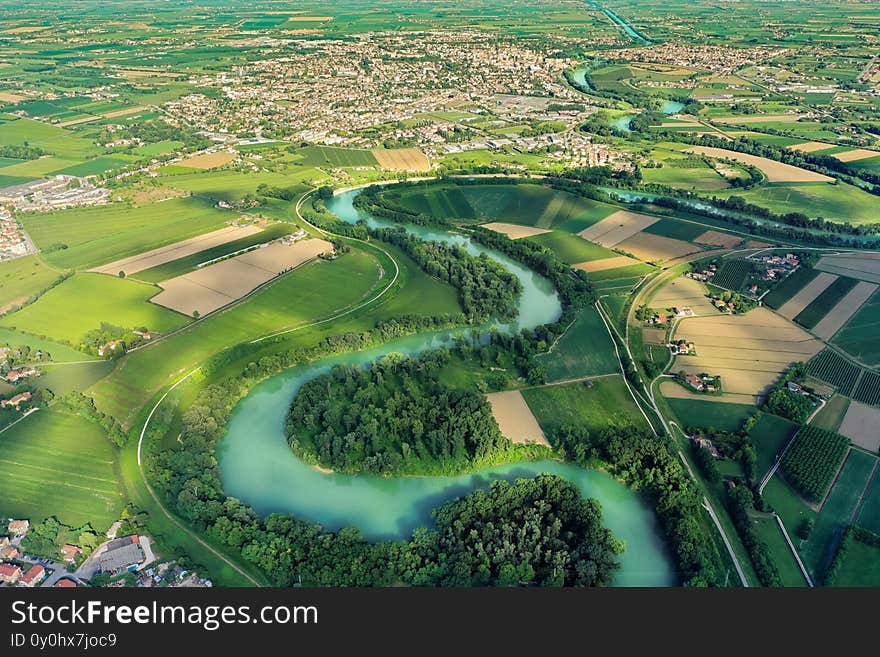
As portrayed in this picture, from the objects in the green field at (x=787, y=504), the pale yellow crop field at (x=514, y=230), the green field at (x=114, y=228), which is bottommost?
the green field at (x=787, y=504)

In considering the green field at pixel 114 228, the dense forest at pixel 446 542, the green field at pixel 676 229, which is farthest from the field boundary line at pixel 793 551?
the green field at pixel 114 228

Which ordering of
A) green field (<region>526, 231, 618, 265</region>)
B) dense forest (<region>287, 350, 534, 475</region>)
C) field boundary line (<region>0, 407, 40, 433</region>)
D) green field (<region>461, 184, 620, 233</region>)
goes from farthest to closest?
green field (<region>461, 184, 620, 233</region>) → green field (<region>526, 231, 618, 265</region>) → field boundary line (<region>0, 407, 40, 433</region>) → dense forest (<region>287, 350, 534, 475</region>)

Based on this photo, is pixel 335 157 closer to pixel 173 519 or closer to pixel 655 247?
pixel 655 247

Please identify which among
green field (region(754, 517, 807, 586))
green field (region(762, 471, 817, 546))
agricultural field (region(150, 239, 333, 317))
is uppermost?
agricultural field (region(150, 239, 333, 317))

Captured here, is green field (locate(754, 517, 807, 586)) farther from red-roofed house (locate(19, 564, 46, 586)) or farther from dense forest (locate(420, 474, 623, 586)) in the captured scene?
red-roofed house (locate(19, 564, 46, 586))

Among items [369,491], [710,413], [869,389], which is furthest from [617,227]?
[369,491]

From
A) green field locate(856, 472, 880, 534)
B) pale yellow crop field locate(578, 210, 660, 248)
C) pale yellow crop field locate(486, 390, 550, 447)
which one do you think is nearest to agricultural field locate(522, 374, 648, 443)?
pale yellow crop field locate(486, 390, 550, 447)

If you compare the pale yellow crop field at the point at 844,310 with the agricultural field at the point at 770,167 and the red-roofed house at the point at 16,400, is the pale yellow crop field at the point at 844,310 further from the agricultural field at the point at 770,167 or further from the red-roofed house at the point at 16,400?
the red-roofed house at the point at 16,400
